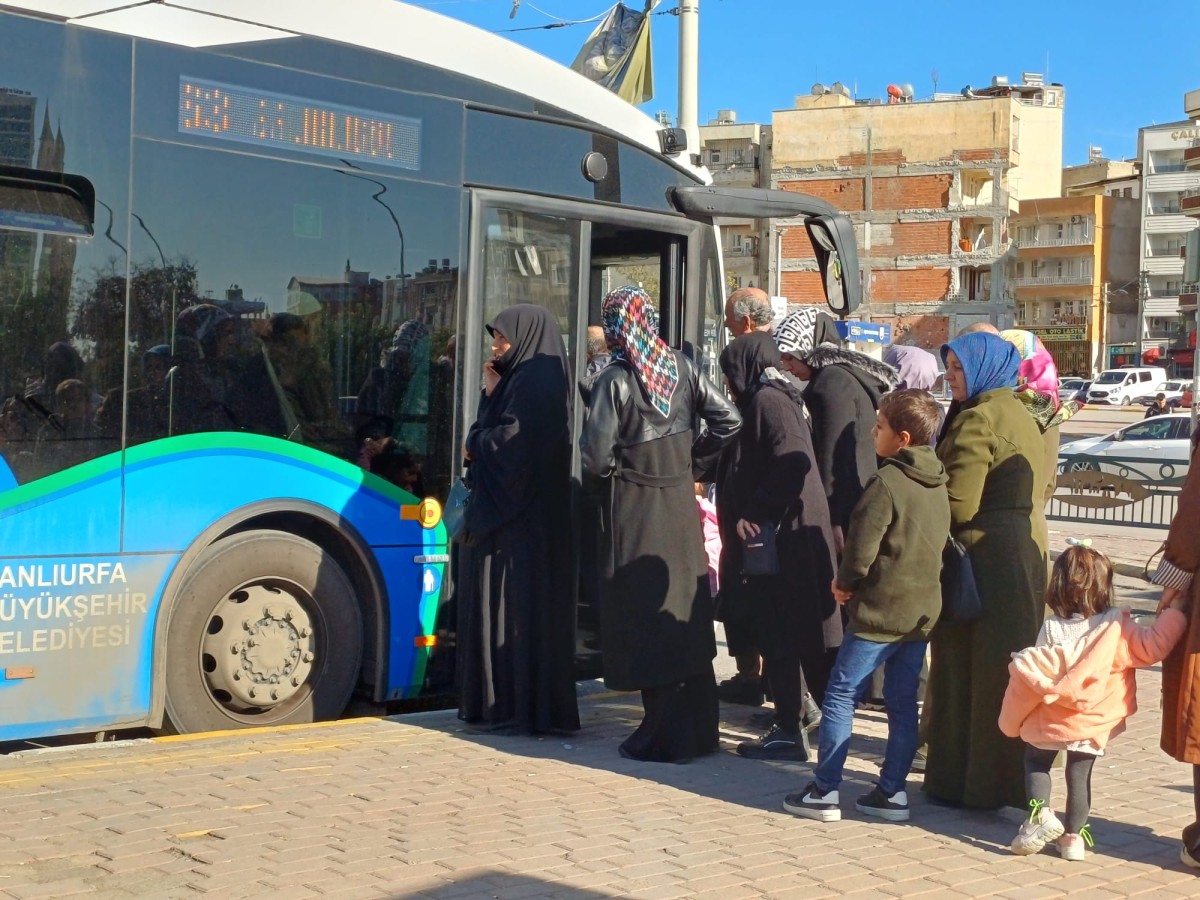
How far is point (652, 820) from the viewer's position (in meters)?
5.47

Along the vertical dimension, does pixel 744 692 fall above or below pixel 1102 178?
below

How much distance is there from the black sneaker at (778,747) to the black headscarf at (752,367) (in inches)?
60.7

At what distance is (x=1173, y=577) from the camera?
5066 mm

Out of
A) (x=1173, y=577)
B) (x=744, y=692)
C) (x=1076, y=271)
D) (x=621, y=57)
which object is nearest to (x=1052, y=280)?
(x=1076, y=271)

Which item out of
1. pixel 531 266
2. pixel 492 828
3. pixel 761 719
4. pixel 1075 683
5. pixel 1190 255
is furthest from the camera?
pixel 1190 255

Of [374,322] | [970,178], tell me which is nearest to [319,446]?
[374,322]

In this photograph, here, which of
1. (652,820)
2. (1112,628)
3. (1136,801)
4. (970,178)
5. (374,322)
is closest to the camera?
(1112,628)

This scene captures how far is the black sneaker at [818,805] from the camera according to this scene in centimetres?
551

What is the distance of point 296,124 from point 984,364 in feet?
11.3

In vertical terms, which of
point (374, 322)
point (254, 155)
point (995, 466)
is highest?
point (254, 155)

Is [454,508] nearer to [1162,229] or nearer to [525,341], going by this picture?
[525,341]

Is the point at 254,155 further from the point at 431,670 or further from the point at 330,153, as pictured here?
the point at 431,670

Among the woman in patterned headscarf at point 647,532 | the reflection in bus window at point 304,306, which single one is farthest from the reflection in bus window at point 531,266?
the woman in patterned headscarf at point 647,532

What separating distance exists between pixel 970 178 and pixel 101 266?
71.8 metres
